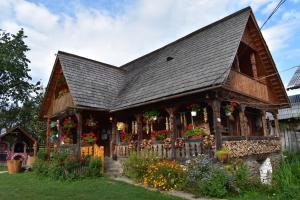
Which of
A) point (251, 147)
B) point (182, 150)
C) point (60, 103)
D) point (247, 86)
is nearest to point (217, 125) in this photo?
point (182, 150)

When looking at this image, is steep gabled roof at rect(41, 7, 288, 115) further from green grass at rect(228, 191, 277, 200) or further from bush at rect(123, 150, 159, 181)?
green grass at rect(228, 191, 277, 200)

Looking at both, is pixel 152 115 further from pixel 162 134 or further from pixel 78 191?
pixel 78 191

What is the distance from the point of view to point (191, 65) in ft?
39.0

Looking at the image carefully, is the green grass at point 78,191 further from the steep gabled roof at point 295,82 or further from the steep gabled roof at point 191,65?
the steep gabled roof at point 295,82

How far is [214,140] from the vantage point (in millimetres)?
9539

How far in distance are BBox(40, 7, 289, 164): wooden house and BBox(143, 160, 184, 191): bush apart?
4.30 feet

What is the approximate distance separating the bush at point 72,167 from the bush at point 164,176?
278 cm

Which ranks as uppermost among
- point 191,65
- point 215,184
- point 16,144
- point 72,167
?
point 191,65

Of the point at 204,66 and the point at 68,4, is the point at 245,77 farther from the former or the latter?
the point at 68,4

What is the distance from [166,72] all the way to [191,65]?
161 centimetres

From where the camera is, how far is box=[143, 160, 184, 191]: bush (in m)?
8.62

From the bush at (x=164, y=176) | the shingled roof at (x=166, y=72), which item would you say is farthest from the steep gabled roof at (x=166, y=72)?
the bush at (x=164, y=176)

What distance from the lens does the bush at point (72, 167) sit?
10750mm

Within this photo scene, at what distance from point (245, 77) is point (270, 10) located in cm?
569
